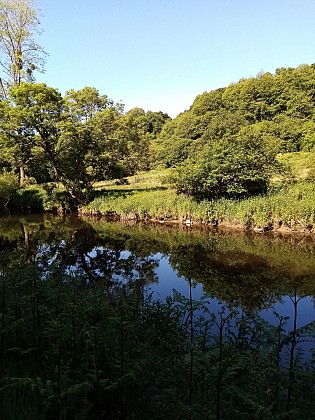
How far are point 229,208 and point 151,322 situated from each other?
1266cm

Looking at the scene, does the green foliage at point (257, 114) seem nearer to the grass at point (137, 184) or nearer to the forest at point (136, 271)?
the forest at point (136, 271)

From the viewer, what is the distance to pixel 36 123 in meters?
22.0

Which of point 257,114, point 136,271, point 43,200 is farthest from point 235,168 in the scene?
point 257,114

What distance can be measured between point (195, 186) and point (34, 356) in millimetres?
16882

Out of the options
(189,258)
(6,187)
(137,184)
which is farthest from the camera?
(137,184)

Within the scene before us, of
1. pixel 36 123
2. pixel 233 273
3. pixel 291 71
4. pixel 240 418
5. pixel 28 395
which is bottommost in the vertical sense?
pixel 233 273

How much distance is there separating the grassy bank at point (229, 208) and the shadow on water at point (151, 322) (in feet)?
4.81

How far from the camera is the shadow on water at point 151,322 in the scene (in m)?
2.86

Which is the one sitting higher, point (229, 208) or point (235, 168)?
point (235, 168)

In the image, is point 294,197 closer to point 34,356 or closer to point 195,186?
point 195,186

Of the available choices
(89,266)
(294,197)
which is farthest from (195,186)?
(89,266)

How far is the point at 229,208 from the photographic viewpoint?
58.1 ft

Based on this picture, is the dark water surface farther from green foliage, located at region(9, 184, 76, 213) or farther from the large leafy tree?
the large leafy tree

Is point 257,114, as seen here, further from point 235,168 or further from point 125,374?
point 125,374
